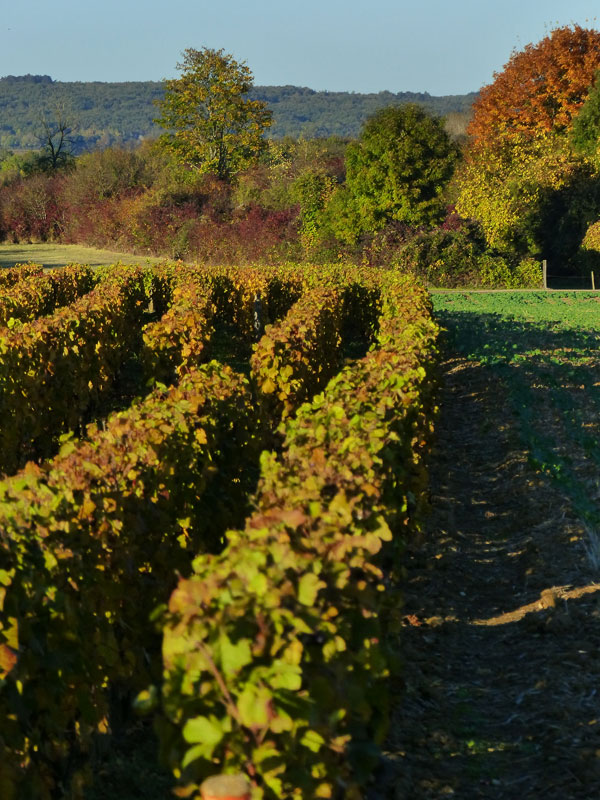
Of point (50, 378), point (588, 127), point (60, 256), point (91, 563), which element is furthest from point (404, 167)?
point (91, 563)

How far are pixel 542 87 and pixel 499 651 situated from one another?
56383mm

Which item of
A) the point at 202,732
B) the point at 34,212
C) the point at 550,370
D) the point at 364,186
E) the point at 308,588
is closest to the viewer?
the point at 202,732

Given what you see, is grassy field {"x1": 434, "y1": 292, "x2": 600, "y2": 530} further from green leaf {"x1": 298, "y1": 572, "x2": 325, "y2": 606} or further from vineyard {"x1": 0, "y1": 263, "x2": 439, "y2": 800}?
green leaf {"x1": 298, "y1": 572, "x2": 325, "y2": 606}

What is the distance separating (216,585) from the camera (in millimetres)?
3158

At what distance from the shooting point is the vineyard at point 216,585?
2949 millimetres

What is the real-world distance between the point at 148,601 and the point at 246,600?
2.53m

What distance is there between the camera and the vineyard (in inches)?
116

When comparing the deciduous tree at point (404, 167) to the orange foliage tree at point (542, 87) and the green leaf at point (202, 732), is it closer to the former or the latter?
the orange foliage tree at point (542, 87)

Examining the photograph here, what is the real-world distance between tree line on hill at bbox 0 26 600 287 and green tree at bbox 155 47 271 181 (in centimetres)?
9

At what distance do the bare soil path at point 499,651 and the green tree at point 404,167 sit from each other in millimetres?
34262

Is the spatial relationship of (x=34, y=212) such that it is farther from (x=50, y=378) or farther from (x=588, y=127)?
(x=50, y=378)

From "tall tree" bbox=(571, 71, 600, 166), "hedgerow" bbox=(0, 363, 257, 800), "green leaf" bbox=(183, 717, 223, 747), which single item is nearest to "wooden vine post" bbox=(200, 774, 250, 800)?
"green leaf" bbox=(183, 717, 223, 747)

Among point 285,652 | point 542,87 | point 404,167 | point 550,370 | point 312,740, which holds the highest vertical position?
point 542,87

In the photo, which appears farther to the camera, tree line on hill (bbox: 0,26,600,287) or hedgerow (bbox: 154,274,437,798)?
tree line on hill (bbox: 0,26,600,287)
